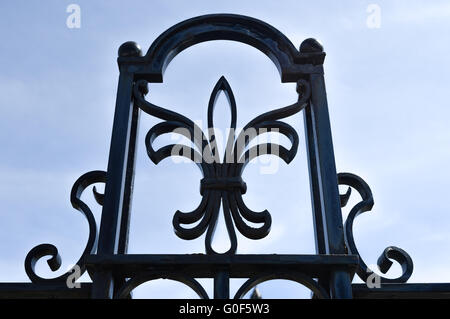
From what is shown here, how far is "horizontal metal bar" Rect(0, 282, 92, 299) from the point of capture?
282 centimetres

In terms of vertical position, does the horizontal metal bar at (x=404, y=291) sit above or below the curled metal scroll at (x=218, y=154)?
below

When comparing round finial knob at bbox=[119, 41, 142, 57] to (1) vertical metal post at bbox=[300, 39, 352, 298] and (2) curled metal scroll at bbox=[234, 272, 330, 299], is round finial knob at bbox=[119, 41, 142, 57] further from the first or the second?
(2) curled metal scroll at bbox=[234, 272, 330, 299]

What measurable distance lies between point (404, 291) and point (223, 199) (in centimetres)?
87

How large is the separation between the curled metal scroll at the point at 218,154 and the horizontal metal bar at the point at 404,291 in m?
0.48

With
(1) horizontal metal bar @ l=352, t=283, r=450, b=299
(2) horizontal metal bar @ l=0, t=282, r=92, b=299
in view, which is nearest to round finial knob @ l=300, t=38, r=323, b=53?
(1) horizontal metal bar @ l=352, t=283, r=450, b=299

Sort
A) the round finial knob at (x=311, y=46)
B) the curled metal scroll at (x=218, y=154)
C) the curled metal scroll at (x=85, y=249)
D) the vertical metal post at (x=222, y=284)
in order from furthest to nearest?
1. the round finial knob at (x=311, y=46)
2. the curled metal scroll at (x=218, y=154)
3. the curled metal scroll at (x=85, y=249)
4. the vertical metal post at (x=222, y=284)

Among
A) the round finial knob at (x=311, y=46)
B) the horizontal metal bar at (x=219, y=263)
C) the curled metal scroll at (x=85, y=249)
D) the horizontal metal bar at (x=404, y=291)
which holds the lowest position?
the horizontal metal bar at (x=404, y=291)

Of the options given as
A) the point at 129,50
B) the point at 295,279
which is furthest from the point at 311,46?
the point at 295,279

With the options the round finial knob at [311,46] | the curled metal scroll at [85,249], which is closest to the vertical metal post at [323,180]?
the round finial knob at [311,46]

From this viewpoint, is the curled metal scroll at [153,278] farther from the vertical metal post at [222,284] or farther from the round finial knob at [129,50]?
the round finial knob at [129,50]

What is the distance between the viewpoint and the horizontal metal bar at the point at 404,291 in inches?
111

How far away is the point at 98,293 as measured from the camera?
9.07 ft
